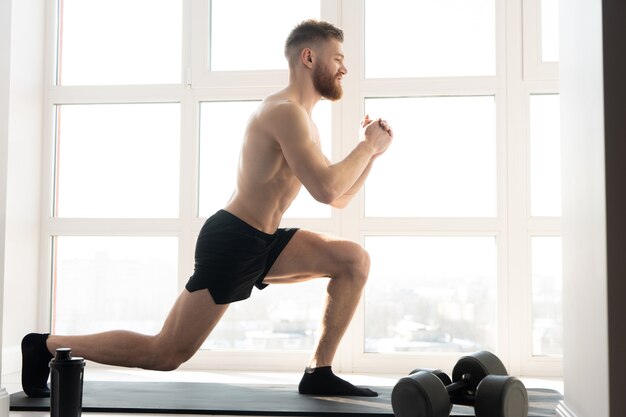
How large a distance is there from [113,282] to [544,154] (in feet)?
7.00

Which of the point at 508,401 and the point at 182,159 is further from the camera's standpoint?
the point at 182,159

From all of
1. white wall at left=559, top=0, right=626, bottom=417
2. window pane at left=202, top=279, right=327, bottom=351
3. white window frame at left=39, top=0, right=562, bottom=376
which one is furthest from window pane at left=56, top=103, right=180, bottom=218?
white wall at left=559, top=0, right=626, bottom=417

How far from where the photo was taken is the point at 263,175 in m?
2.88

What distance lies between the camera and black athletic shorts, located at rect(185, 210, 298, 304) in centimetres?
279

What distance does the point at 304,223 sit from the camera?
3871mm

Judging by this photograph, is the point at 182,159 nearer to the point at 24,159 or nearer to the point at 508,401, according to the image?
the point at 24,159

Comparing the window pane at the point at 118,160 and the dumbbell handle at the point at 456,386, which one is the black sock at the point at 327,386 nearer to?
the dumbbell handle at the point at 456,386

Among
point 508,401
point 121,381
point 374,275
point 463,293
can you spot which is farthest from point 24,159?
point 508,401

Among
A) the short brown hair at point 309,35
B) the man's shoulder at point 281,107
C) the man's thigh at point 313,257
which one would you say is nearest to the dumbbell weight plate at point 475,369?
the man's thigh at point 313,257

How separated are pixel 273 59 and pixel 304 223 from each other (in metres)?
0.81

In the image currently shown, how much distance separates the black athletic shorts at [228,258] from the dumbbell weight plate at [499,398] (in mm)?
904

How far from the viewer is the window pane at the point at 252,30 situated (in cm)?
399

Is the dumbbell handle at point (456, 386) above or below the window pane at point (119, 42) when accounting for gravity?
below

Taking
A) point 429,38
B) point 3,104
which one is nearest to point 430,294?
point 429,38
